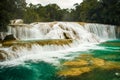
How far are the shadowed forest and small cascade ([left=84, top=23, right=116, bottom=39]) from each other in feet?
14.6

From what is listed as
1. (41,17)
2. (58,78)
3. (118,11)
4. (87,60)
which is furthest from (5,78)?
(41,17)

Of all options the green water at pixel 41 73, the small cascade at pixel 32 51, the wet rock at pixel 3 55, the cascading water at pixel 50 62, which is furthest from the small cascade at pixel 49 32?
the green water at pixel 41 73

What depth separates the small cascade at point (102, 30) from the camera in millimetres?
39825

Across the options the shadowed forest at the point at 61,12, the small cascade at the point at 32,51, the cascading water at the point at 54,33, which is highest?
the shadowed forest at the point at 61,12

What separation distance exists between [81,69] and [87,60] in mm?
3177

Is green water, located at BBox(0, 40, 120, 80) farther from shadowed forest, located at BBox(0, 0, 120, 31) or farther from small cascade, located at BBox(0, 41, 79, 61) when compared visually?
shadowed forest, located at BBox(0, 0, 120, 31)

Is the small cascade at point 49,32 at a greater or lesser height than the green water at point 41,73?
greater

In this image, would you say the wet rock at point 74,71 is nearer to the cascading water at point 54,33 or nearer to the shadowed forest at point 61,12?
the cascading water at point 54,33

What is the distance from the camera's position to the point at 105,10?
4894 cm

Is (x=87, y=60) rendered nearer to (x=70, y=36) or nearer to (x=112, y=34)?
(x=70, y=36)

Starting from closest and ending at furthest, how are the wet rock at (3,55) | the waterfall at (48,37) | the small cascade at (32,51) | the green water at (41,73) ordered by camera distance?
1. the green water at (41,73)
2. the wet rock at (3,55)
3. the small cascade at (32,51)
4. the waterfall at (48,37)

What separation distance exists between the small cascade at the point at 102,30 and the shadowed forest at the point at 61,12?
14.6 ft

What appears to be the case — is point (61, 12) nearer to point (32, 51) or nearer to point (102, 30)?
point (102, 30)

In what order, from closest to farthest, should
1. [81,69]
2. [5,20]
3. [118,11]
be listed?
1. [81,69]
2. [5,20]
3. [118,11]
